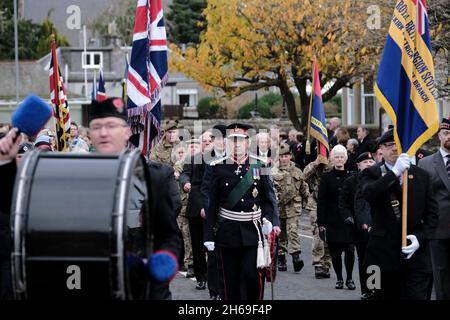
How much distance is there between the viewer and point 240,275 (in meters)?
10.8

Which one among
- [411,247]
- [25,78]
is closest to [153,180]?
[411,247]

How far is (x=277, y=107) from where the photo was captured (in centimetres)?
6125

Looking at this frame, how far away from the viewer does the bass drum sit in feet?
19.4

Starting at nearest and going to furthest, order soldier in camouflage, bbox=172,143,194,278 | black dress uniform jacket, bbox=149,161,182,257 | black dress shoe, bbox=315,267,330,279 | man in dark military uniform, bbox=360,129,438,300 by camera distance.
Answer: black dress uniform jacket, bbox=149,161,182,257
man in dark military uniform, bbox=360,129,438,300
black dress shoe, bbox=315,267,330,279
soldier in camouflage, bbox=172,143,194,278

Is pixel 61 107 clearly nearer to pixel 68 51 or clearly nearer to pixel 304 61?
pixel 304 61

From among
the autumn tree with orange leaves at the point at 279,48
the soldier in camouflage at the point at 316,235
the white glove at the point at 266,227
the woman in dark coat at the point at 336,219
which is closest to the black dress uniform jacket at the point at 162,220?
the white glove at the point at 266,227

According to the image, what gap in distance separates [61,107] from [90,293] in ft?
31.9

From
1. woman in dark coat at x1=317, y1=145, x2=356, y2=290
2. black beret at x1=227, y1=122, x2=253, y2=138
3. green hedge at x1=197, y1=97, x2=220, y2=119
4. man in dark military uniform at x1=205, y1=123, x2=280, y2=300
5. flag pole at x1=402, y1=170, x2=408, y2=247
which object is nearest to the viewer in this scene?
flag pole at x1=402, y1=170, x2=408, y2=247

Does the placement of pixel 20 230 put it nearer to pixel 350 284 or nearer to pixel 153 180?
pixel 153 180

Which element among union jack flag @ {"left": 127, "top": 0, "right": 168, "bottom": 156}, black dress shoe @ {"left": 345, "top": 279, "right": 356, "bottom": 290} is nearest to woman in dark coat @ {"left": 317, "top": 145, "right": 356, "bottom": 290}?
black dress shoe @ {"left": 345, "top": 279, "right": 356, "bottom": 290}

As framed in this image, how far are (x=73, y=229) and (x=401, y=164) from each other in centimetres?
442

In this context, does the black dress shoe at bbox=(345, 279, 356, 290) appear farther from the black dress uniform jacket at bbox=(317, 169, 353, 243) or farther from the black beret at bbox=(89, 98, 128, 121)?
the black beret at bbox=(89, 98, 128, 121)

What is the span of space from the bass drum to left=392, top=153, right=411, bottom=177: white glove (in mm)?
4075

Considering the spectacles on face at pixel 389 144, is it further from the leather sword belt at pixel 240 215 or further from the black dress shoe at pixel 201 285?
the black dress shoe at pixel 201 285
